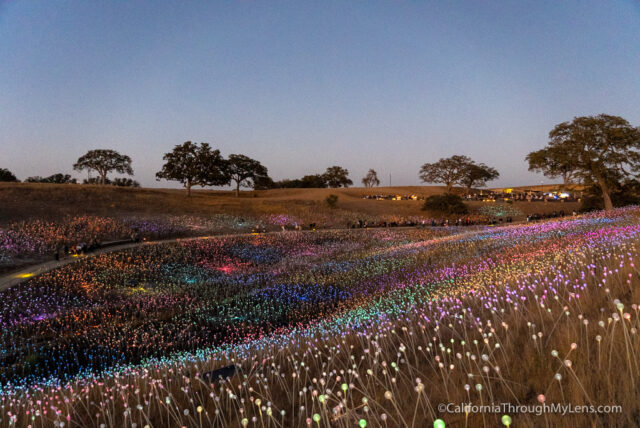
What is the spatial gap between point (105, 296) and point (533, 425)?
18622 millimetres

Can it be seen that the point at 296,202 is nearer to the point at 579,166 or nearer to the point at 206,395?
the point at 579,166

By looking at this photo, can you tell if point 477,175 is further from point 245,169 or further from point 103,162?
point 103,162

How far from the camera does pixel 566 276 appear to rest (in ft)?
21.2

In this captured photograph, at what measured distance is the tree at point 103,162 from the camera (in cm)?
8481

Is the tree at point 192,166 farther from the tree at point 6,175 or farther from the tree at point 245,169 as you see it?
the tree at point 6,175

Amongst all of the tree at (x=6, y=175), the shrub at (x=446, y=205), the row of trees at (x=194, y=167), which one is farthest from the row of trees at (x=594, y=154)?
the tree at (x=6, y=175)

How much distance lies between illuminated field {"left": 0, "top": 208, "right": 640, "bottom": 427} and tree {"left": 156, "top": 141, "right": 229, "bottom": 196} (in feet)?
119

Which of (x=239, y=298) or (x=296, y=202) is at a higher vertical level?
(x=296, y=202)

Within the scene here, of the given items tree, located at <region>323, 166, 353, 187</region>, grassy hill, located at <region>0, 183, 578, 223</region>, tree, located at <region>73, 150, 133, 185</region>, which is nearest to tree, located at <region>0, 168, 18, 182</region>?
tree, located at <region>73, 150, 133, 185</region>

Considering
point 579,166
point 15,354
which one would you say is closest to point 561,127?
point 579,166

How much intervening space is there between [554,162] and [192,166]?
180 feet

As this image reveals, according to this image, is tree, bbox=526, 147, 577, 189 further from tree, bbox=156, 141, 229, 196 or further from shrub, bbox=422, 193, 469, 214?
tree, bbox=156, 141, 229, 196

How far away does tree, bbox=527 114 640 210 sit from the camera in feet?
124

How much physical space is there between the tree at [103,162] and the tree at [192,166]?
3451 cm
